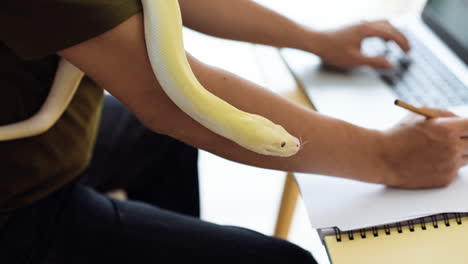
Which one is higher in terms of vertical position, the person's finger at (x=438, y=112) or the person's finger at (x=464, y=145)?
the person's finger at (x=438, y=112)

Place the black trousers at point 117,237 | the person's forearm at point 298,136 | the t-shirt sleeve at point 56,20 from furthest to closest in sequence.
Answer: the black trousers at point 117,237 < the person's forearm at point 298,136 < the t-shirt sleeve at point 56,20

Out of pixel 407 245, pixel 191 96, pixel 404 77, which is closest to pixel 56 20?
pixel 191 96

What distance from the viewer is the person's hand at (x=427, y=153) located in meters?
0.60

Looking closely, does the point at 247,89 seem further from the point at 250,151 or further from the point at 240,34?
the point at 240,34

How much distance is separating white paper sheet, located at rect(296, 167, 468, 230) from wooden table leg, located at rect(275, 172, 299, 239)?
168mm

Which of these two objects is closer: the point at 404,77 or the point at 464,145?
the point at 464,145

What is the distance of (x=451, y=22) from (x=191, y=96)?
0.59m

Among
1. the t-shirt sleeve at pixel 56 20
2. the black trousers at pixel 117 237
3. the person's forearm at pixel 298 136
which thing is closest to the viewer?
the t-shirt sleeve at pixel 56 20

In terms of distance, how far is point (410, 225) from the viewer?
0.57 meters

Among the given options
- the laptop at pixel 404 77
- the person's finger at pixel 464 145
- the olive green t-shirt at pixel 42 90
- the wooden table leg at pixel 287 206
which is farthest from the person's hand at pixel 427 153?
the olive green t-shirt at pixel 42 90

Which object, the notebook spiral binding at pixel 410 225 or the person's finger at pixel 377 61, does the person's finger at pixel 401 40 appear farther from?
the notebook spiral binding at pixel 410 225

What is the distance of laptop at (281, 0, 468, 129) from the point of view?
2.43 ft

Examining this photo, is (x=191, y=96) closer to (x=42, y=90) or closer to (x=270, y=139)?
(x=270, y=139)

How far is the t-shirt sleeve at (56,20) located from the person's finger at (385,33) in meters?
0.51
